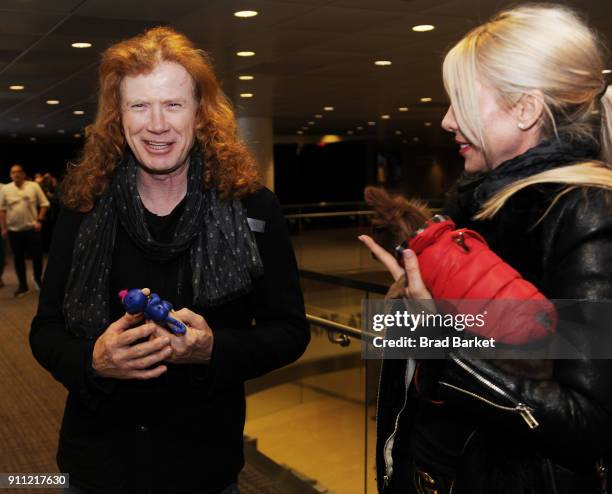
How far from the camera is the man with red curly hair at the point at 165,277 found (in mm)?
1633

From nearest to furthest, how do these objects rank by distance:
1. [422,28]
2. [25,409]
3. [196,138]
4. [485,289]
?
1. [485,289]
2. [196,138]
3. [25,409]
4. [422,28]

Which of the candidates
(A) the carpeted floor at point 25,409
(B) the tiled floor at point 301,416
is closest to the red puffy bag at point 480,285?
(B) the tiled floor at point 301,416

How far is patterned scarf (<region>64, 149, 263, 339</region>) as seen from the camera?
1662 millimetres

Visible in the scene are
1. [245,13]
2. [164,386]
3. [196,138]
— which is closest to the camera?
[164,386]

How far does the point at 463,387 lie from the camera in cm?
123

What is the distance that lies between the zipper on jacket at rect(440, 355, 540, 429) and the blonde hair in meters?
0.28

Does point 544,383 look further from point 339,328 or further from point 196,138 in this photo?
point 339,328

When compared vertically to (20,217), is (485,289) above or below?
above

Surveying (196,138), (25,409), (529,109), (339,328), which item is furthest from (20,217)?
(529,109)

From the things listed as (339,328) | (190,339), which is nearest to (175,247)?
(190,339)

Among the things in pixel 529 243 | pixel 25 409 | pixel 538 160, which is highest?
pixel 538 160

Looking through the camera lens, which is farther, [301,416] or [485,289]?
[301,416]

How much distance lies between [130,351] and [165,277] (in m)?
0.25

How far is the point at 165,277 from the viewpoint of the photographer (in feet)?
5.59
